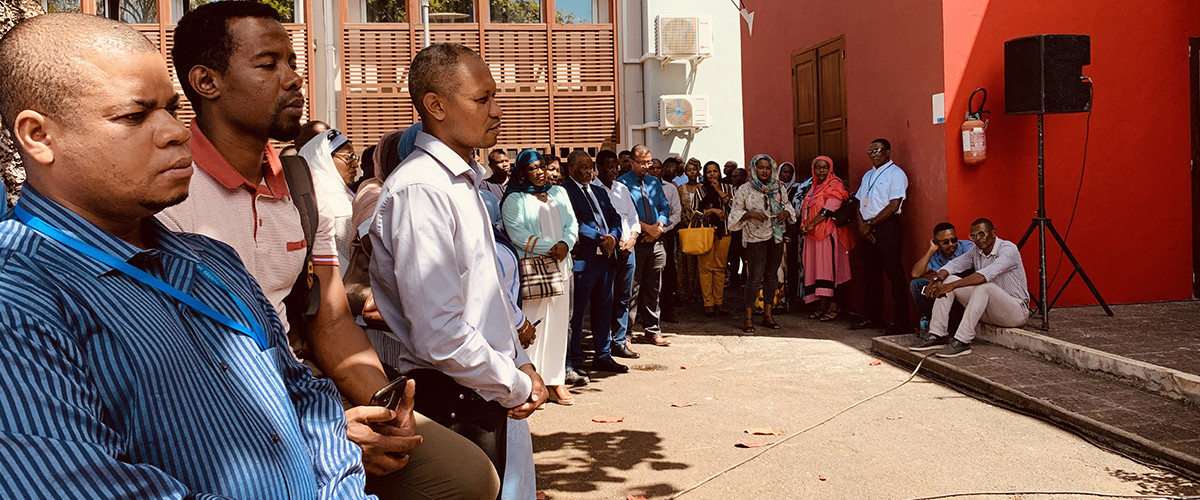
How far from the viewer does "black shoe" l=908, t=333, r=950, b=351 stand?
8.19 m

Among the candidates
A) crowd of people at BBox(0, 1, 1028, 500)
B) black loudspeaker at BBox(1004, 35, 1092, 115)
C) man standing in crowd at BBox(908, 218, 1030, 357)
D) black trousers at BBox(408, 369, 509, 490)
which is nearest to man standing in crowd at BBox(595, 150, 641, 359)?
man standing in crowd at BBox(908, 218, 1030, 357)

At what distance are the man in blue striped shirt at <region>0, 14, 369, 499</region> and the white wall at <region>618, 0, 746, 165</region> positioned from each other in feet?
57.7

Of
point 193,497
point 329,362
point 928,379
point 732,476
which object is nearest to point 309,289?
point 329,362

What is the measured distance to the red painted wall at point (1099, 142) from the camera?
924 centimetres

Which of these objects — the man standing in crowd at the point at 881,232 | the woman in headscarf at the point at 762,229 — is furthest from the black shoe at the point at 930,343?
the woman in headscarf at the point at 762,229

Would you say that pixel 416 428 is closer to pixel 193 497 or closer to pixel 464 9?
pixel 193 497

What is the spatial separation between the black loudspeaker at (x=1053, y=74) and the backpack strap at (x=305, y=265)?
24.1 feet

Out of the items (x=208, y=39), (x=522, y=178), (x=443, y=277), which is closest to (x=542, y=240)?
(x=522, y=178)

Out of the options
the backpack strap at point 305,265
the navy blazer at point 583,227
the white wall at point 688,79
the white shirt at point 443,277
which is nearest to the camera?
the backpack strap at point 305,265

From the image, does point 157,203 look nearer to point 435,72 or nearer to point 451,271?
point 451,271

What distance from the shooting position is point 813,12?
483 inches

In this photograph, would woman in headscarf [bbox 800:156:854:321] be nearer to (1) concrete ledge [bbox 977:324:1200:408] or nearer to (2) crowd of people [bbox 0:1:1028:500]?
(1) concrete ledge [bbox 977:324:1200:408]

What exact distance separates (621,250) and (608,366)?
1.13m

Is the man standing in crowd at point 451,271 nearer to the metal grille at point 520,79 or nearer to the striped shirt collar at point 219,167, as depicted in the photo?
the striped shirt collar at point 219,167
